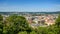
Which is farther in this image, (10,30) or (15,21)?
(15,21)

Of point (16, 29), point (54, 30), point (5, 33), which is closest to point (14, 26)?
point (16, 29)

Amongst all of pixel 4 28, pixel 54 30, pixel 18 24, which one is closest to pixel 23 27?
pixel 18 24

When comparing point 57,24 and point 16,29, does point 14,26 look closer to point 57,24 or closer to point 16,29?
point 16,29

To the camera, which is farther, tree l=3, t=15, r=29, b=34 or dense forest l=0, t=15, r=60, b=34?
tree l=3, t=15, r=29, b=34

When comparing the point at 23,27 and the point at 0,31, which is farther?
the point at 23,27

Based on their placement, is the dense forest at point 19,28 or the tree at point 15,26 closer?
the dense forest at point 19,28

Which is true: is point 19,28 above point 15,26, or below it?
Answer: below

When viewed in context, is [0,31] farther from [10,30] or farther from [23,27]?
[23,27]

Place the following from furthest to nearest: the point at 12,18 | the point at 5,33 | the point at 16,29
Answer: the point at 12,18, the point at 16,29, the point at 5,33

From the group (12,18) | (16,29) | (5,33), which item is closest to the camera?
(5,33)
